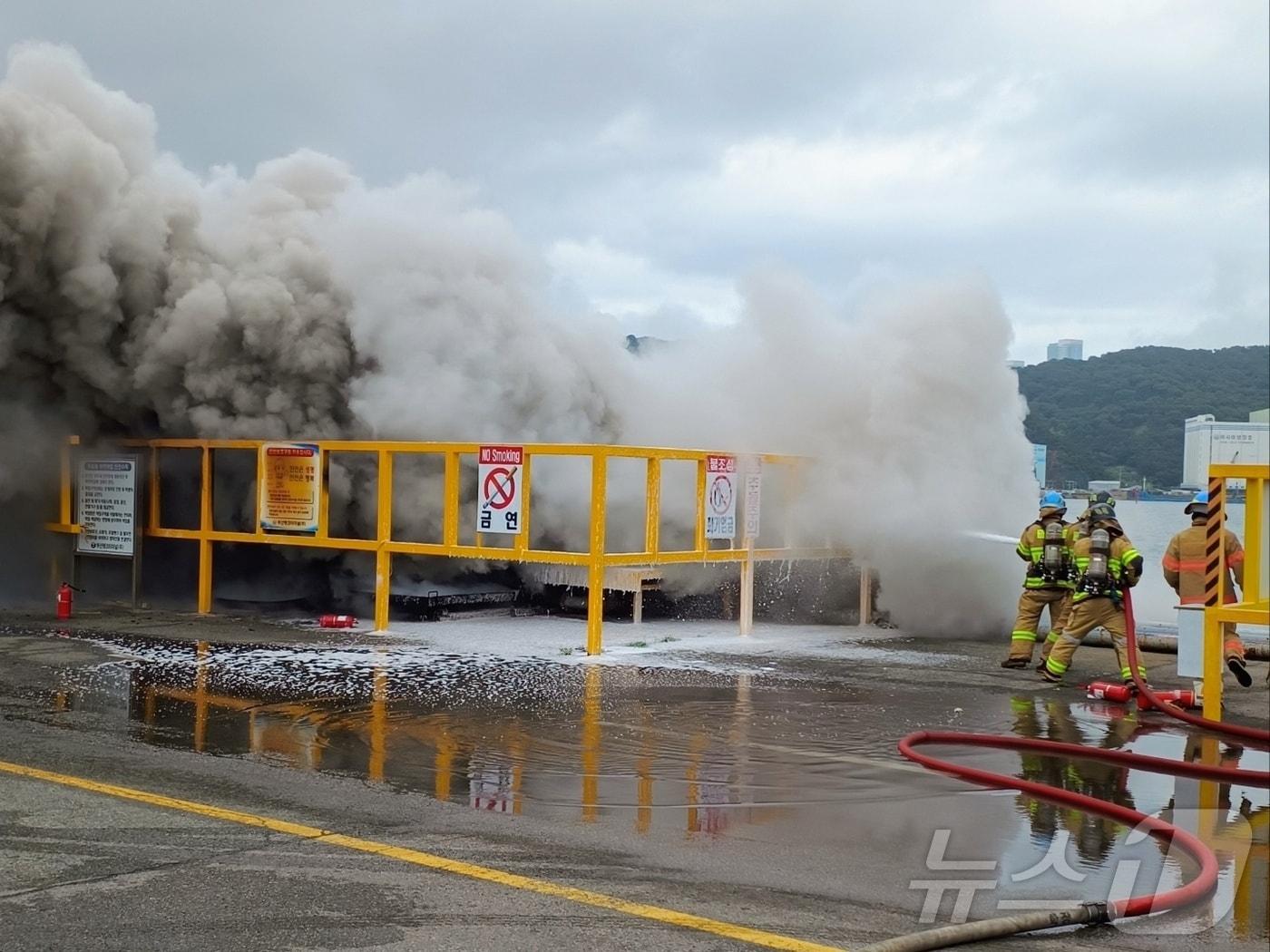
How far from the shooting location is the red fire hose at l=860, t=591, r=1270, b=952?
165 inches

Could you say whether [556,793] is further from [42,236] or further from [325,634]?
[42,236]

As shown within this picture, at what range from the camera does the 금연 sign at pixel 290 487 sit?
13344mm

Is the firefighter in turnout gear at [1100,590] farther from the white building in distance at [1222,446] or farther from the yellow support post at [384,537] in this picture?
the yellow support post at [384,537]

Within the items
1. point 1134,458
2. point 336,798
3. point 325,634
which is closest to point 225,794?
point 336,798

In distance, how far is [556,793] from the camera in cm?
631

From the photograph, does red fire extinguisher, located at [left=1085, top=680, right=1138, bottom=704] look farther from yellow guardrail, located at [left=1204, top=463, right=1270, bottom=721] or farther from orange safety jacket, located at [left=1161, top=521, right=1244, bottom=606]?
yellow guardrail, located at [left=1204, top=463, right=1270, bottom=721]

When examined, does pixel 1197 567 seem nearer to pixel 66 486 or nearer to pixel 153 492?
pixel 153 492

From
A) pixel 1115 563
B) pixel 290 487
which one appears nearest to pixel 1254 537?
pixel 1115 563

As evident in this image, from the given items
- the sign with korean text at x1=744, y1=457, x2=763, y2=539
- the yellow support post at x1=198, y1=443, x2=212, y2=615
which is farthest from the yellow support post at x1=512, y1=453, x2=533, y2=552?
the yellow support post at x1=198, y1=443, x2=212, y2=615

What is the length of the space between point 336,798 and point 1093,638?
30.8ft

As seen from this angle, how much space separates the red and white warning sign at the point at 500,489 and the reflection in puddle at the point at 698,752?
1.51 m

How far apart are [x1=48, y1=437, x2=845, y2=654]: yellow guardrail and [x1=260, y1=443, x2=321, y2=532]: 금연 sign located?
0.06 metres

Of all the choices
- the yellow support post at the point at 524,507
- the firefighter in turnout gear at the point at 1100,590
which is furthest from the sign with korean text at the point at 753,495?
the firefighter in turnout gear at the point at 1100,590

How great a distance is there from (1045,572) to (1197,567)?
5.46 feet
